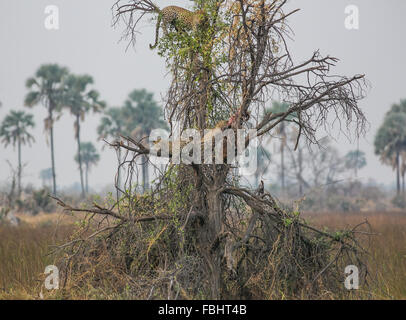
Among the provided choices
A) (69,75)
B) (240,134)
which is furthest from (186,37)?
(69,75)

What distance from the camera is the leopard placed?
7441 millimetres

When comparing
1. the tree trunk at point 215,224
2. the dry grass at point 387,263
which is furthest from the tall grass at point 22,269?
the dry grass at point 387,263

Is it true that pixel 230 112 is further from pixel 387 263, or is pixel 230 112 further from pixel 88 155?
pixel 88 155

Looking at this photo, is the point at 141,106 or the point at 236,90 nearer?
the point at 236,90

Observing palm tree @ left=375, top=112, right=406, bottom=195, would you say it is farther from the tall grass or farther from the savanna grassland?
the tall grass

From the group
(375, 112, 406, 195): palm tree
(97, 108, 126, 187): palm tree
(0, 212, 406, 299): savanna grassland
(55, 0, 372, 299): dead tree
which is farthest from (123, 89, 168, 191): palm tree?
(55, 0, 372, 299): dead tree

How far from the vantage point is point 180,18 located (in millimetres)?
7457

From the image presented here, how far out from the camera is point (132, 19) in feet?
26.1

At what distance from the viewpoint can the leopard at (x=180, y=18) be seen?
24.4 feet

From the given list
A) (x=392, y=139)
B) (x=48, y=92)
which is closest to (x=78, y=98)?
(x=48, y=92)

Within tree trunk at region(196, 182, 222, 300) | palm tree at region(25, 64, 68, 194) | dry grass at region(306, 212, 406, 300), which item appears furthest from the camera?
palm tree at region(25, 64, 68, 194)

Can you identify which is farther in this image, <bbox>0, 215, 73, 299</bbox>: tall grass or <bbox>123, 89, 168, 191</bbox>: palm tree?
<bbox>123, 89, 168, 191</bbox>: palm tree
